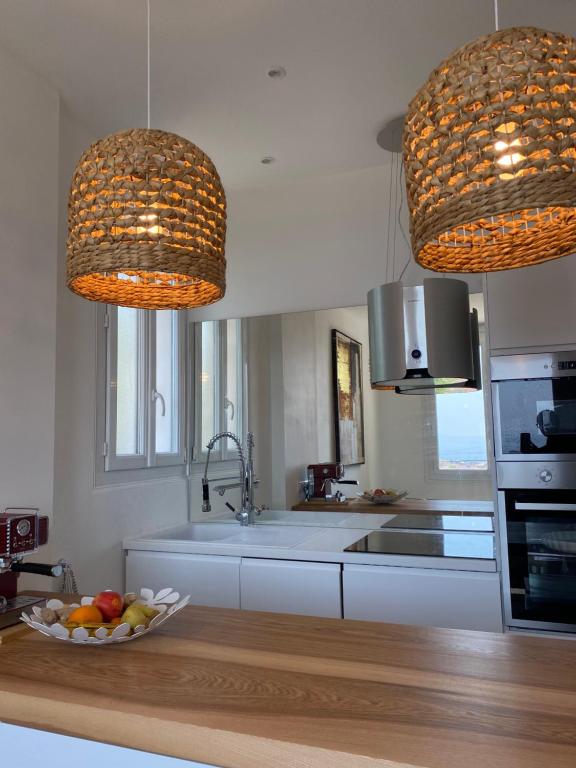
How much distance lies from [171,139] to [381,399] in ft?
6.43

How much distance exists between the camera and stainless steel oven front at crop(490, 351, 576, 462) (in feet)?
7.82

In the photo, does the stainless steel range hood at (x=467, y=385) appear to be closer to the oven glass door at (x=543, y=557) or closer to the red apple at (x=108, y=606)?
the oven glass door at (x=543, y=557)

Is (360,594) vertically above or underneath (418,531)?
underneath

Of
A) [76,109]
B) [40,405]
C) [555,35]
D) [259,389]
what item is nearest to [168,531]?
[259,389]

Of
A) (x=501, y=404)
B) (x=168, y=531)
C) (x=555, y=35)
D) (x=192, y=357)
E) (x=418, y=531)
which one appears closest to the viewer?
(x=555, y=35)

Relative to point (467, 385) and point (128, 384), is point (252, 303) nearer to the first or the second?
point (128, 384)

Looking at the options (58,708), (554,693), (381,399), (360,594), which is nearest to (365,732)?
(554,693)

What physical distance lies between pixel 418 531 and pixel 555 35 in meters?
2.24

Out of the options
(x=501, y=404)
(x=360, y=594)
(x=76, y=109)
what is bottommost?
(x=360, y=594)

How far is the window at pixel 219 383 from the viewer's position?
137 inches

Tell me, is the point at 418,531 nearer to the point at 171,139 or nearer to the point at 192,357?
the point at 192,357

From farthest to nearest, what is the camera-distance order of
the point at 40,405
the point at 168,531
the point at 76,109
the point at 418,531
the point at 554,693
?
the point at 168,531, the point at 418,531, the point at 76,109, the point at 40,405, the point at 554,693

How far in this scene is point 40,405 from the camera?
2.34 metres

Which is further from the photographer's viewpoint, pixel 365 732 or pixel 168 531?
pixel 168 531
